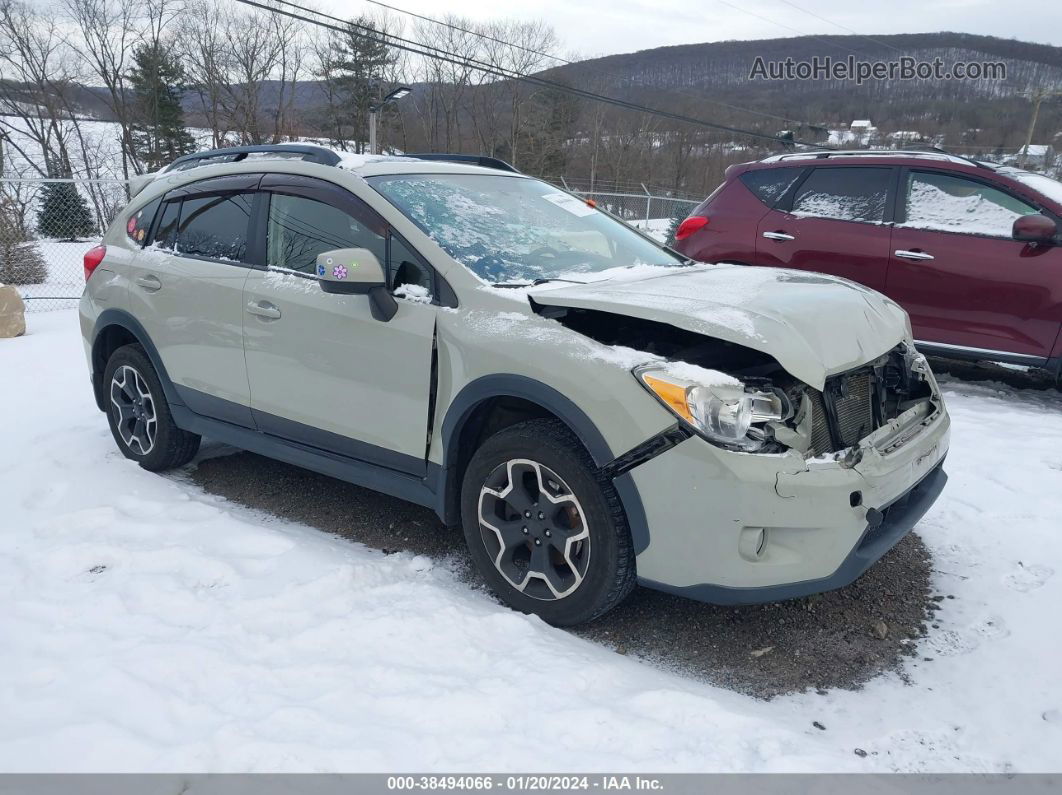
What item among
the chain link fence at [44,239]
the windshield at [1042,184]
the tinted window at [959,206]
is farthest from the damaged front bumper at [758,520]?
the chain link fence at [44,239]

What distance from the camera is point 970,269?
224 inches

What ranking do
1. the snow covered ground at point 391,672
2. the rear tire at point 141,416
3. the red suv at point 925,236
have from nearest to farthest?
the snow covered ground at point 391,672 < the rear tire at point 141,416 < the red suv at point 925,236

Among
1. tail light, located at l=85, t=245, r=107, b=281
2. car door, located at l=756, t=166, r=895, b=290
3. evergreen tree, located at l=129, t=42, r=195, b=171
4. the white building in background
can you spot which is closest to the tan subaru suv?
tail light, located at l=85, t=245, r=107, b=281

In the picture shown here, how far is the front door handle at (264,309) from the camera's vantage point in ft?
11.7

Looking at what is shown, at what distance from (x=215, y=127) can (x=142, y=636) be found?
44910mm

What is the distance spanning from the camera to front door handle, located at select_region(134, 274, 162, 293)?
421 cm

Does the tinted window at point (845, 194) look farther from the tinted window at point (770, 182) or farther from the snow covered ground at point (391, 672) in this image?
the snow covered ground at point (391, 672)

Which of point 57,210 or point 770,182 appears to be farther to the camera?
point 57,210

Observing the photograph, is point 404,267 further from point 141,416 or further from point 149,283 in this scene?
point 141,416

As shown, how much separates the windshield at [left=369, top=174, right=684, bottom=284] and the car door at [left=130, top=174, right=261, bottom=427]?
98 cm

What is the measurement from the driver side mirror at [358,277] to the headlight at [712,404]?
3.98ft

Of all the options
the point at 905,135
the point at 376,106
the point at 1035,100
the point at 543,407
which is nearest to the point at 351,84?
the point at 376,106

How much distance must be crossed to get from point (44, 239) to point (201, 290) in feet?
48.2
